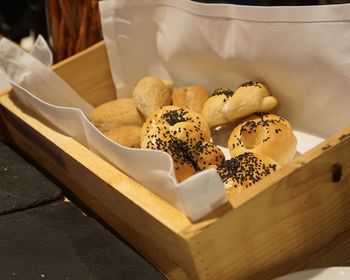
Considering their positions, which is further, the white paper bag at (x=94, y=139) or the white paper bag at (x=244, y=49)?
the white paper bag at (x=244, y=49)

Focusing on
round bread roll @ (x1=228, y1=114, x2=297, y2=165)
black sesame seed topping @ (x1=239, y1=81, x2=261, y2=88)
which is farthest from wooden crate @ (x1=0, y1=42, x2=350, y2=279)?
black sesame seed topping @ (x1=239, y1=81, x2=261, y2=88)

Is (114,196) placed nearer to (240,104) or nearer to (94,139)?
(94,139)

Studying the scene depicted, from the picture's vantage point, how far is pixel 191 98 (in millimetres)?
925

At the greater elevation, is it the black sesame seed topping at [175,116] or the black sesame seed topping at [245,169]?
the black sesame seed topping at [175,116]

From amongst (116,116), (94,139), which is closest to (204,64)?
(116,116)

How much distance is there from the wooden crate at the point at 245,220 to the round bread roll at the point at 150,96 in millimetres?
170

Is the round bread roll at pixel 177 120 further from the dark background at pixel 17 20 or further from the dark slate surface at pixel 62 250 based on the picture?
the dark background at pixel 17 20

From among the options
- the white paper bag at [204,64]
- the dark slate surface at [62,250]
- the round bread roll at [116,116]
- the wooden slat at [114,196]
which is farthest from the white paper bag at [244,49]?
the dark slate surface at [62,250]

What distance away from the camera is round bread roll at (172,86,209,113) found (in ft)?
3.01

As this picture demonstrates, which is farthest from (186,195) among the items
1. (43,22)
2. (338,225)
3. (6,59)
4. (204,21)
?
(43,22)

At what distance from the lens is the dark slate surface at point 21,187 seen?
785 mm

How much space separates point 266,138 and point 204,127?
10 cm

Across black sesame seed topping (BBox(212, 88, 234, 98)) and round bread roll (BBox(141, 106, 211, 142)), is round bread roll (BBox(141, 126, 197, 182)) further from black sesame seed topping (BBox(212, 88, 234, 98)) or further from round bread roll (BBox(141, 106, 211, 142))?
black sesame seed topping (BBox(212, 88, 234, 98))

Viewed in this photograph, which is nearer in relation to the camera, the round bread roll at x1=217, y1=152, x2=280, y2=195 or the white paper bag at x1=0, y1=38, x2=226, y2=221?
the white paper bag at x1=0, y1=38, x2=226, y2=221
